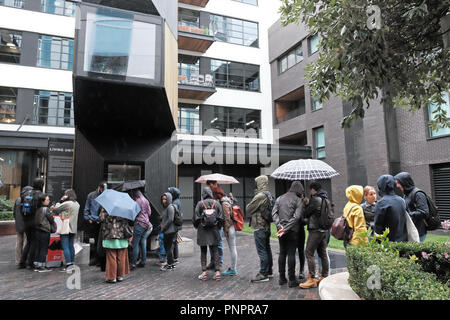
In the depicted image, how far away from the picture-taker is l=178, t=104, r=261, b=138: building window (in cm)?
2130

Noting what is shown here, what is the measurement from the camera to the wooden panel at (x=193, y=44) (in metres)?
20.0

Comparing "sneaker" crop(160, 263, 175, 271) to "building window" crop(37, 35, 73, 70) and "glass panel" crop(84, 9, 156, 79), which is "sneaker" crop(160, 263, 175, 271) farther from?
"building window" crop(37, 35, 73, 70)

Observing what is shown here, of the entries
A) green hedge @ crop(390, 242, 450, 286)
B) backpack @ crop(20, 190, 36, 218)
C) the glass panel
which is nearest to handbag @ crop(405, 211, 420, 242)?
green hedge @ crop(390, 242, 450, 286)

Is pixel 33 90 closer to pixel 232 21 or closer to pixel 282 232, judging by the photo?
pixel 232 21

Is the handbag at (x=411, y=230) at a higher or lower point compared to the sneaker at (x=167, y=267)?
higher

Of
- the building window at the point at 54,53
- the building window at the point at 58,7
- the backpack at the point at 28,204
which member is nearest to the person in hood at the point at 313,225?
the backpack at the point at 28,204

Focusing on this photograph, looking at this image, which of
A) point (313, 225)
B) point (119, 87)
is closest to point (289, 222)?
point (313, 225)

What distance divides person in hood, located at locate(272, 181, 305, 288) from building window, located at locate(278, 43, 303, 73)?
58.6 ft

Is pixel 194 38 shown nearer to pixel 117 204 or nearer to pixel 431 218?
pixel 117 204

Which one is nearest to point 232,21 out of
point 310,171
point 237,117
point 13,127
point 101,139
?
point 237,117

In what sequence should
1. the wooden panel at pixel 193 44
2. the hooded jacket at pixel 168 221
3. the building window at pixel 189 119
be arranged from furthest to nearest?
the building window at pixel 189 119 → the wooden panel at pixel 193 44 → the hooded jacket at pixel 168 221

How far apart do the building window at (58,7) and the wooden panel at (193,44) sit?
698 centimetres

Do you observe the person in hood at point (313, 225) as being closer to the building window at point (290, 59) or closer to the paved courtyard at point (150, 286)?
the paved courtyard at point (150, 286)

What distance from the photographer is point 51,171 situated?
8.70 metres
